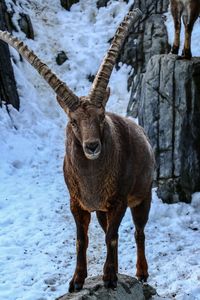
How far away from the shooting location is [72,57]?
65.9 feet

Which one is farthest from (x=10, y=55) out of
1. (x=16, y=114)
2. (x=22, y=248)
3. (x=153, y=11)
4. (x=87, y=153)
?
(x=87, y=153)

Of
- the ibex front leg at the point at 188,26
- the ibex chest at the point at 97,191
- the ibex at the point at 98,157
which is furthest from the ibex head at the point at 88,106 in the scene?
the ibex front leg at the point at 188,26

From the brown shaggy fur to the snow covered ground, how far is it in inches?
97.9

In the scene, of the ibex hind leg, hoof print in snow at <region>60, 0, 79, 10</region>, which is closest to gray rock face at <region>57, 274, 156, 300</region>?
the ibex hind leg

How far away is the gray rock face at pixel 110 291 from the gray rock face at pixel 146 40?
10.6m

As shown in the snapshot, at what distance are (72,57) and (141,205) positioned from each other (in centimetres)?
1338

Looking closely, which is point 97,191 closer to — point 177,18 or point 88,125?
point 88,125

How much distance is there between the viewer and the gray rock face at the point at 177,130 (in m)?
12.3

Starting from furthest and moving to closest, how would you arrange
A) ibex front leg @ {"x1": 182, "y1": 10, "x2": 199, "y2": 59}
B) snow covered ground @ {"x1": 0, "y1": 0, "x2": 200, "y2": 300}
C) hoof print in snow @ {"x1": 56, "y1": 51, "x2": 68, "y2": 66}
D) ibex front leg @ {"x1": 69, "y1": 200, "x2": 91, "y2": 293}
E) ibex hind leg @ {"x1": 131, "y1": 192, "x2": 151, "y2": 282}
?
hoof print in snow @ {"x1": 56, "y1": 51, "x2": 68, "y2": 66} < ibex front leg @ {"x1": 182, "y1": 10, "x2": 199, "y2": 59} < snow covered ground @ {"x1": 0, "y1": 0, "x2": 200, "y2": 300} < ibex hind leg @ {"x1": 131, "y1": 192, "x2": 151, "y2": 282} < ibex front leg @ {"x1": 69, "y1": 200, "x2": 91, "y2": 293}

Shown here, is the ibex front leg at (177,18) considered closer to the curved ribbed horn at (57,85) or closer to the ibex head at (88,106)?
the ibex head at (88,106)

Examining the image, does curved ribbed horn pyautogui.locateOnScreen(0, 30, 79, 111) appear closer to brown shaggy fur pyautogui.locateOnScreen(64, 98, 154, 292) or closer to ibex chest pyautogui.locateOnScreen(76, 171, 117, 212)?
brown shaggy fur pyautogui.locateOnScreen(64, 98, 154, 292)

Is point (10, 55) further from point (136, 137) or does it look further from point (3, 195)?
point (136, 137)

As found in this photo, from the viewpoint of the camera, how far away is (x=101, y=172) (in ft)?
19.6

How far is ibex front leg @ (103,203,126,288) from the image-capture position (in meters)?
6.15
